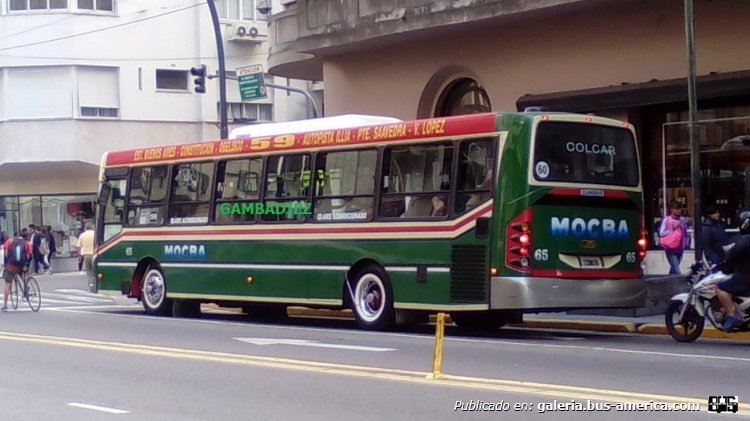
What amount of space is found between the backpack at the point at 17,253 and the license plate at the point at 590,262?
481 inches

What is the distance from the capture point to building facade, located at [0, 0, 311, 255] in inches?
1772

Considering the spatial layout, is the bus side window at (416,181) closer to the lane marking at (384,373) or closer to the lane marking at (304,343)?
the lane marking at (304,343)

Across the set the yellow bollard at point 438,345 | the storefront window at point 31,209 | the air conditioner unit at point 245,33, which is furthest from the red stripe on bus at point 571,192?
the storefront window at point 31,209

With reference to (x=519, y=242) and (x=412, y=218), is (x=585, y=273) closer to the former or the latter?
(x=519, y=242)

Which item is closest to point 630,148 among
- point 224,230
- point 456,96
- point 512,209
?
point 512,209

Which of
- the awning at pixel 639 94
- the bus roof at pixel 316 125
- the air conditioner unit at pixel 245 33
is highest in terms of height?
the air conditioner unit at pixel 245 33

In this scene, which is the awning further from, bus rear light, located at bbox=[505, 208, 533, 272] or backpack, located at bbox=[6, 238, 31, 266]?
backpack, located at bbox=[6, 238, 31, 266]

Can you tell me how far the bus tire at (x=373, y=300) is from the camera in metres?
18.0

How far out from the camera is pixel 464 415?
9.88 m

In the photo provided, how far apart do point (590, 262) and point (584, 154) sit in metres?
1.47

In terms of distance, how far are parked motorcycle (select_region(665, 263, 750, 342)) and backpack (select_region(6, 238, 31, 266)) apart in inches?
529

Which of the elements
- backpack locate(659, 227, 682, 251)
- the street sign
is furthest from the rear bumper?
the street sign

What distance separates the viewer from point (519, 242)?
16.3 m

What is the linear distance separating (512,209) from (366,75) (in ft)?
45.9
